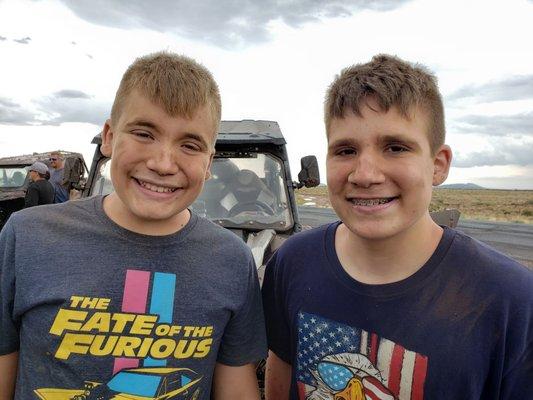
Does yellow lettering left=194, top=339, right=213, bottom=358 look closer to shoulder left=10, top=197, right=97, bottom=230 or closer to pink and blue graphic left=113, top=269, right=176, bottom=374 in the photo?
pink and blue graphic left=113, top=269, right=176, bottom=374

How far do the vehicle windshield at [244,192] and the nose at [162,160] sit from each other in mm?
2714

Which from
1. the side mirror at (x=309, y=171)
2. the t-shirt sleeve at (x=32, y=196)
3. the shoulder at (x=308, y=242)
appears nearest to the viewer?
the shoulder at (x=308, y=242)

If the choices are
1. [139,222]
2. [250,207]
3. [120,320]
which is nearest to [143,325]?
[120,320]

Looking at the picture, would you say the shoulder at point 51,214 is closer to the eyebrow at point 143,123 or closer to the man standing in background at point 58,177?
the eyebrow at point 143,123

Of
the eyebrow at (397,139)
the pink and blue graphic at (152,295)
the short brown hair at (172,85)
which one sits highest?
the short brown hair at (172,85)

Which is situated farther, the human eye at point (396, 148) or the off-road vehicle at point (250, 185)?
the off-road vehicle at point (250, 185)

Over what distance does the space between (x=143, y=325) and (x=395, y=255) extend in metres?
0.92

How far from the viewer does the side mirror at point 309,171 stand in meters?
4.65

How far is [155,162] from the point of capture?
159cm

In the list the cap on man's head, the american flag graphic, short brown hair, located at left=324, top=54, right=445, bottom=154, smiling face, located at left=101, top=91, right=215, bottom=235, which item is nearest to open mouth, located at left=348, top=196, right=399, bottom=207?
short brown hair, located at left=324, top=54, right=445, bottom=154

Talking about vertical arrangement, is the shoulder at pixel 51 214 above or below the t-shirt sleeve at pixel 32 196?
above

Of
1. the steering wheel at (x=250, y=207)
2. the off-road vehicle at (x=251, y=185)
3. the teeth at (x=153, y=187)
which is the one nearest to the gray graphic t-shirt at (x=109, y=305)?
the teeth at (x=153, y=187)

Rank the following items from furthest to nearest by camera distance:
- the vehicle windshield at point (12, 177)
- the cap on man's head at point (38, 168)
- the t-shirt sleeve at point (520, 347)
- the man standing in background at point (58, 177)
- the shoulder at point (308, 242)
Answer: the vehicle windshield at point (12, 177)
the man standing in background at point (58, 177)
the cap on man's head at point (38, 168)
the shoulder at point (308, 242)
the t-shirt sleeve at point (520, 347)

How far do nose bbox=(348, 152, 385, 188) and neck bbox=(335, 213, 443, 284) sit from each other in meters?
0.24
